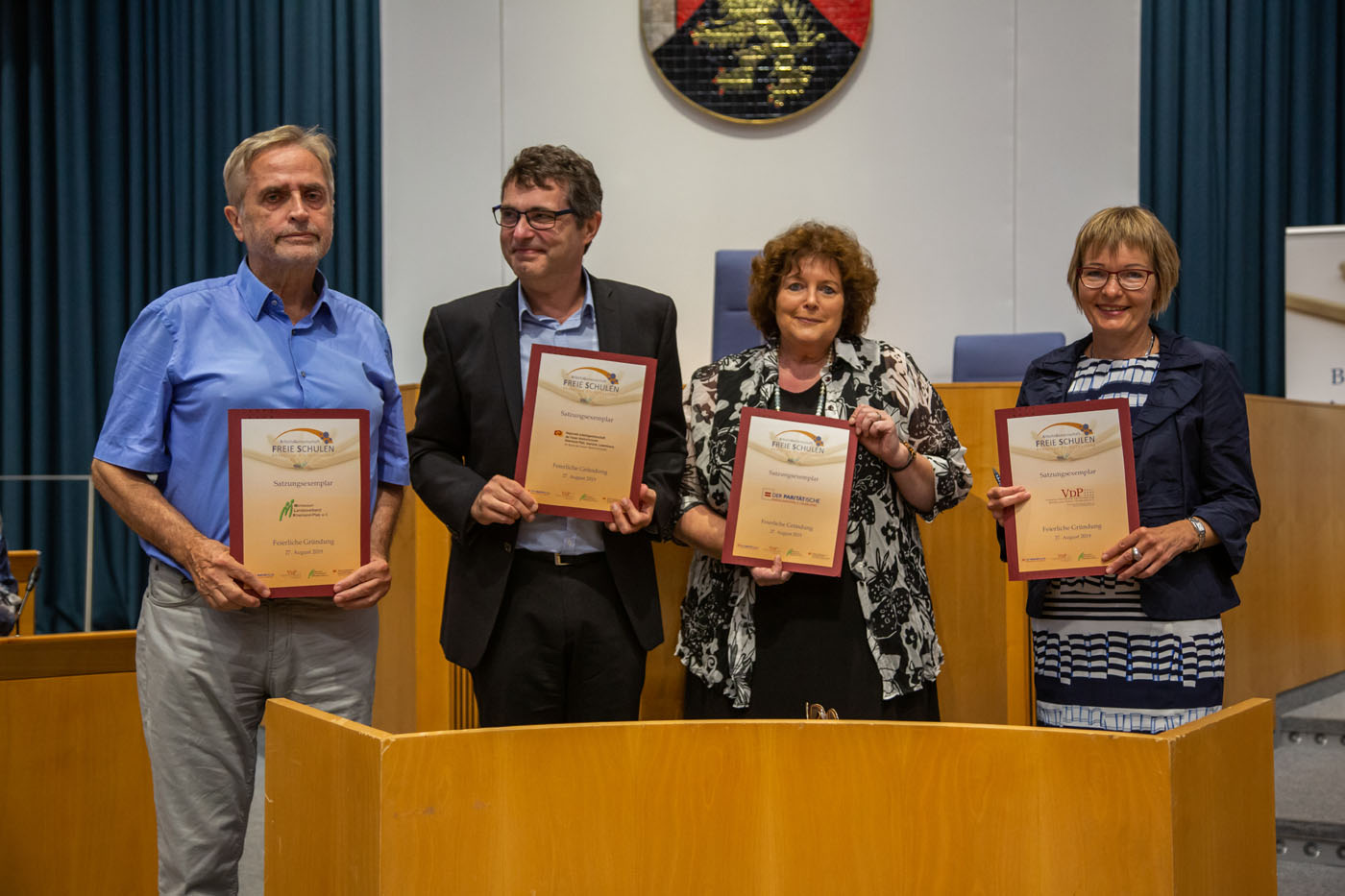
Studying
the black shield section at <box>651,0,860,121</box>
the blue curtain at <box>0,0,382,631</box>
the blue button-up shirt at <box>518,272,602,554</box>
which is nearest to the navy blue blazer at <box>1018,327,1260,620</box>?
the blue button-up shirt at <box>518,272,602,554</box>

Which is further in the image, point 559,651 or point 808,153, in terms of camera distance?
point 808,153

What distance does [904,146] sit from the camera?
5.70m

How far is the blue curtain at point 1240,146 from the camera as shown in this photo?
218 inches

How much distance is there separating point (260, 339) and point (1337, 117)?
5512mm

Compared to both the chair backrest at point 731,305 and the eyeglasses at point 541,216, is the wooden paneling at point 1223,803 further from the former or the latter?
the chair backrest at point 731,305

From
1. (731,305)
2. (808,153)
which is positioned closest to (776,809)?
(731,305)

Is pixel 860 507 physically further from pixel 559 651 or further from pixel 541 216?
pixel 541 216

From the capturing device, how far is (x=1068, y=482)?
6.51ft

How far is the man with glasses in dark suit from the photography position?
198cm

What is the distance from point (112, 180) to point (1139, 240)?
218 inches

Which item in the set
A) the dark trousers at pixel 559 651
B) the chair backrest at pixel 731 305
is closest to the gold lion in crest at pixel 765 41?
the chair backrest at pixel 731 305

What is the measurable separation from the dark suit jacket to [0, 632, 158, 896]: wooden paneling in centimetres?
92

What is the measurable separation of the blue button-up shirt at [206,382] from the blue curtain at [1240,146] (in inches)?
188

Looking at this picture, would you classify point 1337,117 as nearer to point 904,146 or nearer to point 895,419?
point 904,146
